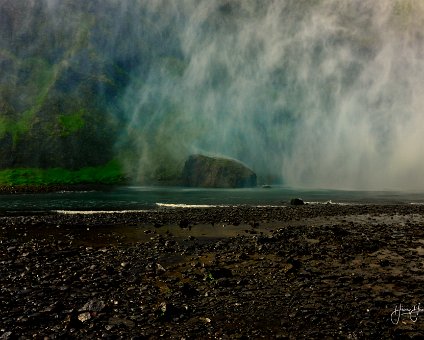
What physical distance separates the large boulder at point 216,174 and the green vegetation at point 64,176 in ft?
120

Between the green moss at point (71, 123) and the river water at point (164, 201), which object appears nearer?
the river water at point (164, 201)

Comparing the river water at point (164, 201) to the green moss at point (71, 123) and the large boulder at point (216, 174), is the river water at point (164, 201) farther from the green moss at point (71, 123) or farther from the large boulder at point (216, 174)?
the green moss at point (71, 123)

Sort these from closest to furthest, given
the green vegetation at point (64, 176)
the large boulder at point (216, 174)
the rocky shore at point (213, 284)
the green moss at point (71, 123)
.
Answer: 1. the rocky shore at point (213, 284)
2. the large boulder at point (216, 174)
3. the green vegetation at point (64, 176)
4. the green moss at point (71, 123)

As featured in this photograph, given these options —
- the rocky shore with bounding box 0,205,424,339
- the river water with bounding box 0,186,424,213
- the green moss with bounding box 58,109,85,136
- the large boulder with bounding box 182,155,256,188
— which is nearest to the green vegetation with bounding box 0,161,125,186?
the green moss with bounding box 58,109,85,136

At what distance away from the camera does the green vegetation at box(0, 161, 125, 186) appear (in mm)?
155375

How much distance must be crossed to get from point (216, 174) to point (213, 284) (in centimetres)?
12831

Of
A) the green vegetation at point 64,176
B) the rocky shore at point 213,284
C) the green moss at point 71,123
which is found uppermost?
the green moss at point 71,123

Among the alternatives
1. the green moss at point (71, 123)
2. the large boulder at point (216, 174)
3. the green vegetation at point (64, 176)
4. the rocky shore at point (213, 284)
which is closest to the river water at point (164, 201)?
the rocky shore at point (213, 284)

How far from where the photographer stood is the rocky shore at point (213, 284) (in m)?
12.3

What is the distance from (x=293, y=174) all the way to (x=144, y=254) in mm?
162750

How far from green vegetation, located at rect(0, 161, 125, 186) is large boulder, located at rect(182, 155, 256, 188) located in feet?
120

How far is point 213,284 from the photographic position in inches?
659

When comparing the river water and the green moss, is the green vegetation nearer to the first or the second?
the green moss

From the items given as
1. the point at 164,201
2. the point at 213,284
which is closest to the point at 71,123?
the point at 164,201
